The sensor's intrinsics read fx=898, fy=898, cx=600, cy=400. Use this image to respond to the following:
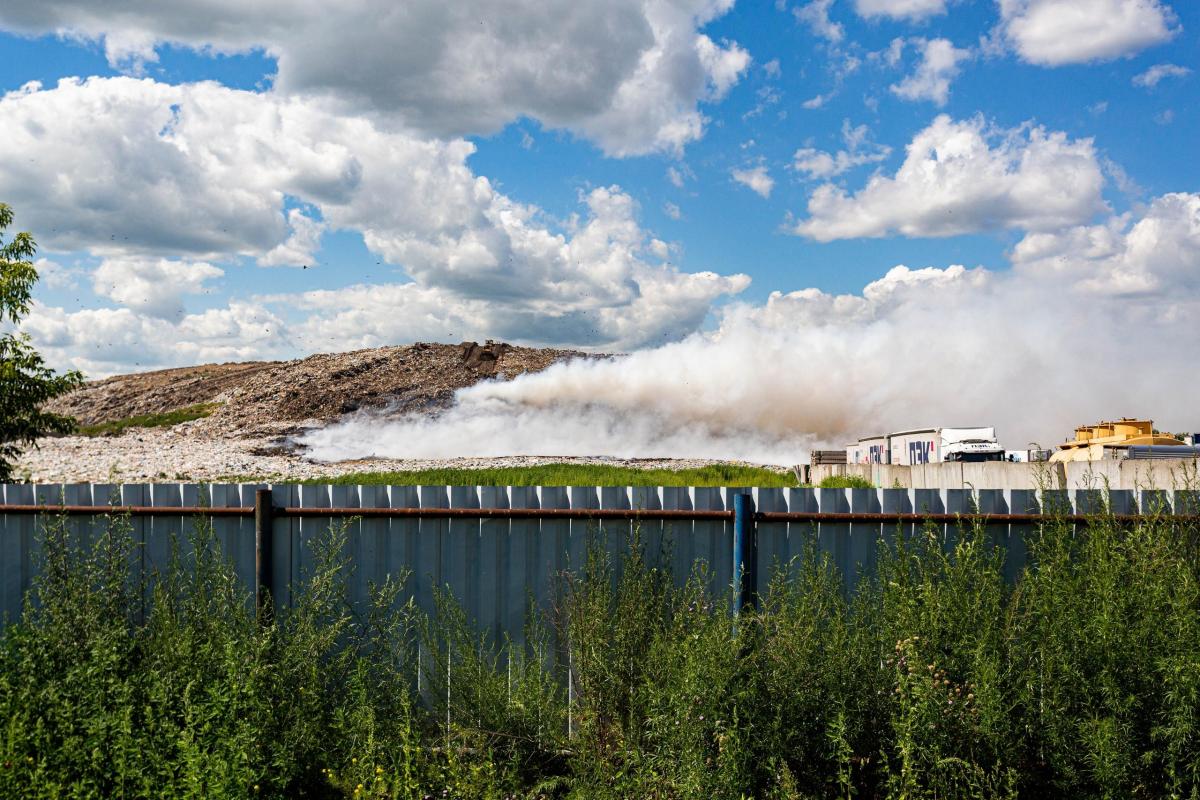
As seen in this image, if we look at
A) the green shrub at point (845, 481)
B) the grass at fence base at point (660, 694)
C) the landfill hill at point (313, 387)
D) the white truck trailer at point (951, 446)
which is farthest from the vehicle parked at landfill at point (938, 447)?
the landfill hill at point (313, 387)

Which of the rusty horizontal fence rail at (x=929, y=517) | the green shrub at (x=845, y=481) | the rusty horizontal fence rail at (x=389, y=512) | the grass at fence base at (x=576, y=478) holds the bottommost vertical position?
the green shrub at (x=845, y=481)

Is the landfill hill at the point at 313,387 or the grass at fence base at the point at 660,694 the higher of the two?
the landfill hill at the point at 313,387

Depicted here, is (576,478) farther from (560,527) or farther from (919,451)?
(560,527)

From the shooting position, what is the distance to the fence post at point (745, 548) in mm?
6738

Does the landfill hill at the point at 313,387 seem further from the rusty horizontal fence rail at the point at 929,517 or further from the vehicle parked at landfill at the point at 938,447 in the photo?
the rusty horizontal fence rail at the point at 929,517

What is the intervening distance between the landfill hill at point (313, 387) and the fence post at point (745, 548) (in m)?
36.9

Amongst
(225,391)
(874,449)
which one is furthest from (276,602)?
(225,391)

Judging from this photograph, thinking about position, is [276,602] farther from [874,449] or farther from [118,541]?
[874,449]

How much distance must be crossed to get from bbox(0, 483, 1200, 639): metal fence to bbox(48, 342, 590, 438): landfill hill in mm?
35314

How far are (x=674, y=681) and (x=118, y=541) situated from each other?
4.44 meters

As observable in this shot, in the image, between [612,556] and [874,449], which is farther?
[874,449]

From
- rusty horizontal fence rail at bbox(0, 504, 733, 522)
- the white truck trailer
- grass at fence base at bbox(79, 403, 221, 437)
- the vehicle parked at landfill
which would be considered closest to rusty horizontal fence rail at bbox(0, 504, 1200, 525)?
rusty horizontal fence rail at bbox(0, 504, 733, 522)

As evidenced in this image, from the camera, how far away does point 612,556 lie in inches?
270

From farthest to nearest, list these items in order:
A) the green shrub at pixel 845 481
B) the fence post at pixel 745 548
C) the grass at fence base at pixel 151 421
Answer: the grass at fence base at pixel 151 421 < the green shrub at pixel 845 481 < the fence post at pixel 745 548
